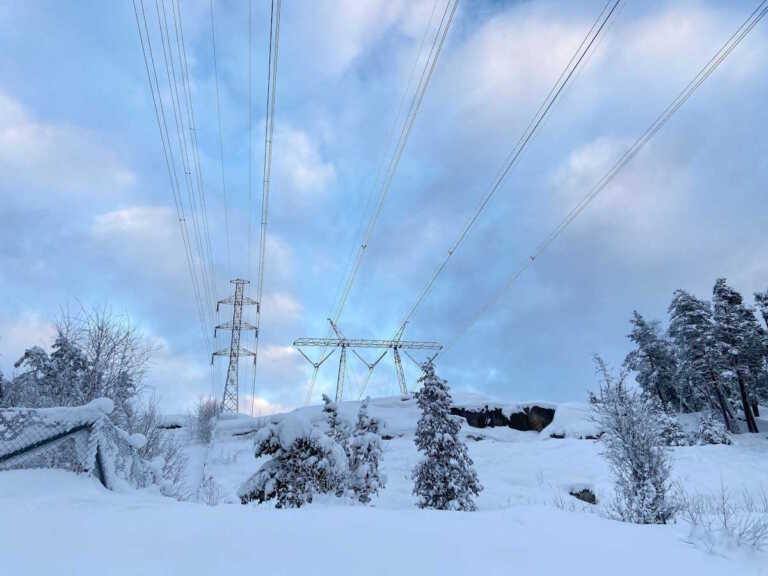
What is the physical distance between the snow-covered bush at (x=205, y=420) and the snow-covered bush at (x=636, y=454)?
2842 centimetres

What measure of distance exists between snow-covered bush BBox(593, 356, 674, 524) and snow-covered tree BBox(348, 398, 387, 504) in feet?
19.2

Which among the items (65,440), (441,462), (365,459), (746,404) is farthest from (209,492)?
(746,404)

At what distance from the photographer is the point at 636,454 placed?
943cm

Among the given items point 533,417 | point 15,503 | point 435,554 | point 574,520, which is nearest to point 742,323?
point 533,417

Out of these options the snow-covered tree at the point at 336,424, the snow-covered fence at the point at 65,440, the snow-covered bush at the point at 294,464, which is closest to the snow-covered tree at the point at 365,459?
the snow-covered tree at the point at 336,424

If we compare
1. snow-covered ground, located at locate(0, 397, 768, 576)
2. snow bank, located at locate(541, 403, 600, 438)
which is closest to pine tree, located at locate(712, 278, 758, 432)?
snow bank, located at locate(541, 403, 600, 438)

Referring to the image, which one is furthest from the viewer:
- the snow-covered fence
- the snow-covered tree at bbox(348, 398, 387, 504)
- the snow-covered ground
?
the snow-covered tree at bbox(348, 398, 387, 504)

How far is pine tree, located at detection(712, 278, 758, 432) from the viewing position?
1393 inches

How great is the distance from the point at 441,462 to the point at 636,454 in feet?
21.9

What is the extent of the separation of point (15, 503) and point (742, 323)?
4962 centimetres

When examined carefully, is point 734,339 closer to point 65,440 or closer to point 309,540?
point 309,540

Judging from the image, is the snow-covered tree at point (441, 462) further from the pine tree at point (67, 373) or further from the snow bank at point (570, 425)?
the snow bank at point (570, 425)

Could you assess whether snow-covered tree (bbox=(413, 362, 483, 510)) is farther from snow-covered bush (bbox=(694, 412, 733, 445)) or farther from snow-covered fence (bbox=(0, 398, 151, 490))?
snow-covered bush (bbox=(694, 412, 733, 445))

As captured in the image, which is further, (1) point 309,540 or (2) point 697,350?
(2) point 697,350
